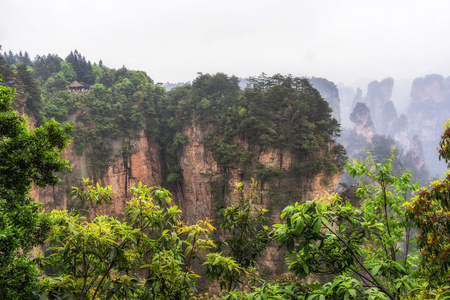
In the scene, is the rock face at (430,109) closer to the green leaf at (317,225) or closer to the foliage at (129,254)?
the green leaf at (317,225)

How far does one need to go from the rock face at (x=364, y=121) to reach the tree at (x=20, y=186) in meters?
64.4

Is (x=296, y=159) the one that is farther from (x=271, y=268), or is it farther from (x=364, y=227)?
(x=364, y=227)

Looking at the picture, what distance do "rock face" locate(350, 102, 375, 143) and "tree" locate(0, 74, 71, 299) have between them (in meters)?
64.4

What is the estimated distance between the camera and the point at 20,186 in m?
3.97

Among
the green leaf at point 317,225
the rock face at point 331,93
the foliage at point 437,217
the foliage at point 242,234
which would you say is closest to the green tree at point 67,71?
the foliage at point 242,234

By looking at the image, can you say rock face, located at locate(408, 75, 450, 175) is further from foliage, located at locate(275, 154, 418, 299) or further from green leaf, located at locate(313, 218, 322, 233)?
green leaf, located at locate(313, 218, 322, 233)

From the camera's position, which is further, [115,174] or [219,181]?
[115,174]

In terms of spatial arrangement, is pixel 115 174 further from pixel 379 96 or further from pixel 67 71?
pixel 379 96

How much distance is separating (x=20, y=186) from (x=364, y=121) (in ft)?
216

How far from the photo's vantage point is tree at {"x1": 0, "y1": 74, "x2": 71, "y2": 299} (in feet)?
10.8

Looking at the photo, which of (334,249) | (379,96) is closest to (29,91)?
(334,249)

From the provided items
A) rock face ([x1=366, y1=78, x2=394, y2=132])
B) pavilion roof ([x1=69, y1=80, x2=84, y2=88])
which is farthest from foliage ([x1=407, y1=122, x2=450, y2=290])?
rock face ([x1=366, y1=78, x2=394, y2=132])

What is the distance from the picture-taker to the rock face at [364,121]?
58987 millimetres

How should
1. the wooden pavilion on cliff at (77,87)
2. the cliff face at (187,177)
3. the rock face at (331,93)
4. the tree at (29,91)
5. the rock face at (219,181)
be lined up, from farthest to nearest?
the rock face at (331,93)
the wooden pavilion on cliff at (77,87)
the cliff face at (187,177)
the rock face at (219,181)
the tree at (29,91)
